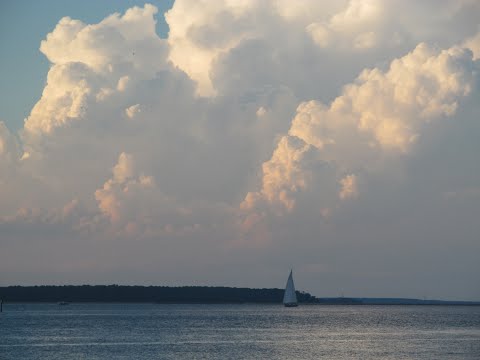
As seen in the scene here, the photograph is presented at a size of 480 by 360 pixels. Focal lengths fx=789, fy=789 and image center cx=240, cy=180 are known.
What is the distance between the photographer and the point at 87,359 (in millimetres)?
86938

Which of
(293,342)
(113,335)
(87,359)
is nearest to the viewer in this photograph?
(87,359)

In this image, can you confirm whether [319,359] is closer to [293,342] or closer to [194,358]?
[194,358]

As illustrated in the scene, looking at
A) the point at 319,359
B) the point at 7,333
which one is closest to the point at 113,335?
the point at 7,333

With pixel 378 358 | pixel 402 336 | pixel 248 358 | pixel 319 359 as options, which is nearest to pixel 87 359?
pixel 248 358

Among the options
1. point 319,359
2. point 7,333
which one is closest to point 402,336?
point 319,359

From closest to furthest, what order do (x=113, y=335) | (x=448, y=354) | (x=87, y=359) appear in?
1. (x=87, y=359)
2. (x=448, y=354)
3. (x=113, y=335)

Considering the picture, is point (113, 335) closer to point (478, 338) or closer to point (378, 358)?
point (378, 358)

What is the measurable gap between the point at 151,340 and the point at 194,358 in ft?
89.3

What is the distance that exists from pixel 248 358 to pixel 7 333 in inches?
2253

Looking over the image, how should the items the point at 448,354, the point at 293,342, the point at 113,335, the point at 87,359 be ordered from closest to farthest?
the point at 87,359 → the point at 448,354 → the point at 293,342 → the point at 113,335

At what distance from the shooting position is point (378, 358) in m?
91.2

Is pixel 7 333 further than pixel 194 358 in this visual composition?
Yes

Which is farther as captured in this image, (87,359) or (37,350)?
(37,350)

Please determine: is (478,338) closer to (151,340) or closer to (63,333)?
(151,340)
